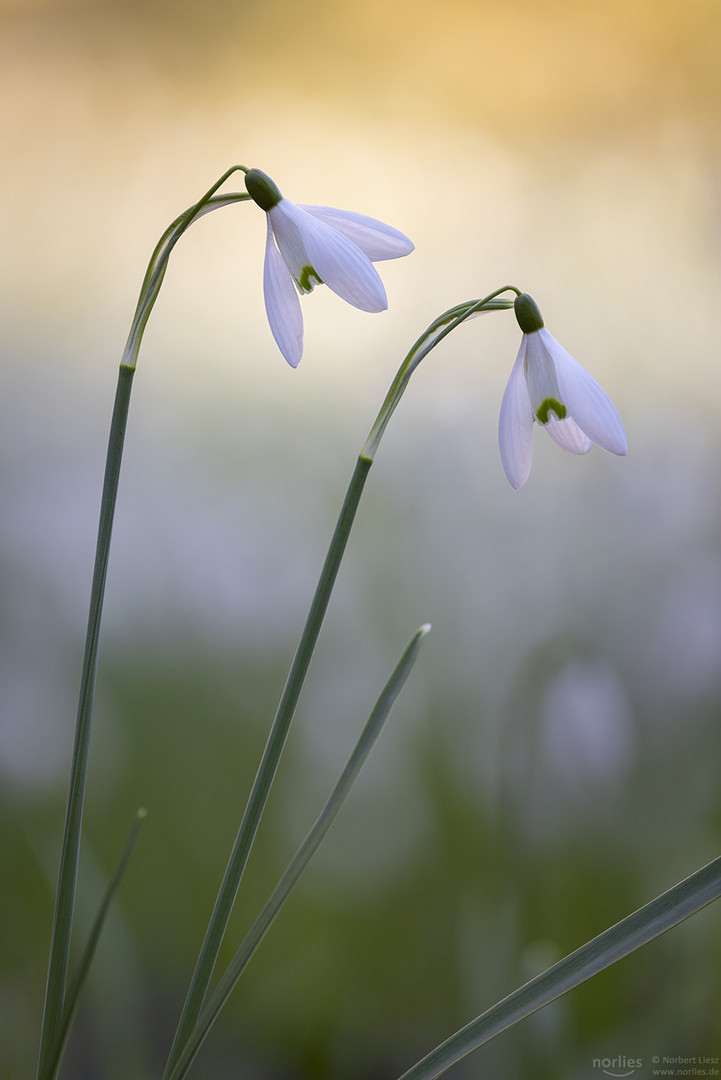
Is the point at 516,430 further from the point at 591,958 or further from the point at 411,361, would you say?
the point at 591,958

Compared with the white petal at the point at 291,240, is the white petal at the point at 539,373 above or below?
below

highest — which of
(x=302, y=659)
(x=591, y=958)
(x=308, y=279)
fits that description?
(x=308, y=279)

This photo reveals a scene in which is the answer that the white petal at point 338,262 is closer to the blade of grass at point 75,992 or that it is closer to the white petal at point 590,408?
the white petal at point 590,408

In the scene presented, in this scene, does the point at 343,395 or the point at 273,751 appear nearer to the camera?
the point at 273,751

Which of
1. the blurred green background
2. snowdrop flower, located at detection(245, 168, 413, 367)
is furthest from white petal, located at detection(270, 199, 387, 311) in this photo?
the blurred green background

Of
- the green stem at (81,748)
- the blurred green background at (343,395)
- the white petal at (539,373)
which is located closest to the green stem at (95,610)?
the green stem at (81,748)

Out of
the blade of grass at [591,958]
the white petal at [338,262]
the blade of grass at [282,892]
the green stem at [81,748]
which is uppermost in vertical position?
the white petal at [338,262]

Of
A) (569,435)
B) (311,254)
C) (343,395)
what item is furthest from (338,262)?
(343,395)

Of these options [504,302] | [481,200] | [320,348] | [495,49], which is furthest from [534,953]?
[495,49]
